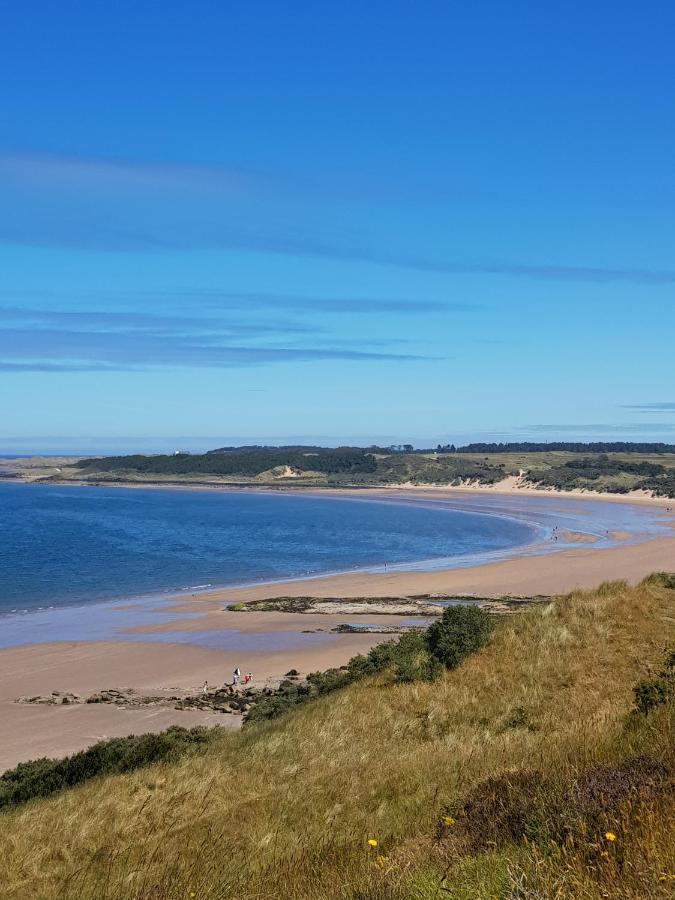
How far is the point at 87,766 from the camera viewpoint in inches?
544

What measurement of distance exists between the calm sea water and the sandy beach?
21.6ft

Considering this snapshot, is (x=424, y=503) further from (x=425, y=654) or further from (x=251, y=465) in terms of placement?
(x=425, y=654)

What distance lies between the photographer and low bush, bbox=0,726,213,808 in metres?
13.0

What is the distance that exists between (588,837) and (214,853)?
324 centimetres

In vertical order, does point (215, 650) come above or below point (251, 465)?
below

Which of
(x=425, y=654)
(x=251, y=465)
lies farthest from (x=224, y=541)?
(x=251, y=465)

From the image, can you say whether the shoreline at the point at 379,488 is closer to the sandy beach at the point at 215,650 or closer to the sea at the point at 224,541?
the sea at the point at 224,541

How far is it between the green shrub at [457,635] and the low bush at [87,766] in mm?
4939

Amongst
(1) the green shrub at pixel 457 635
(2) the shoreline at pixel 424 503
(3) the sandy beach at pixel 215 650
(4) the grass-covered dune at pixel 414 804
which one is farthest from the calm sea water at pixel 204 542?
(4) the grass-covered dune at pixel 414 804

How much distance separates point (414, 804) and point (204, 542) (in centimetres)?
6438

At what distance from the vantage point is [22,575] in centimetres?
5141

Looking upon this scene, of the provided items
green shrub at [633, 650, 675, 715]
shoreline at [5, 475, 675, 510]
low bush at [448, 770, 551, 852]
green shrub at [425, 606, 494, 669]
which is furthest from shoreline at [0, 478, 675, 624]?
low bush at [448, 770, 551, 852]

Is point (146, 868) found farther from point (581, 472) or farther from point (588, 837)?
point (581, 472)

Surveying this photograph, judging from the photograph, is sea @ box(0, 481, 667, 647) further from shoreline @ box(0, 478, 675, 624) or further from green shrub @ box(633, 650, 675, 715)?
green shrub @ box(633, 650, 675, 715)
